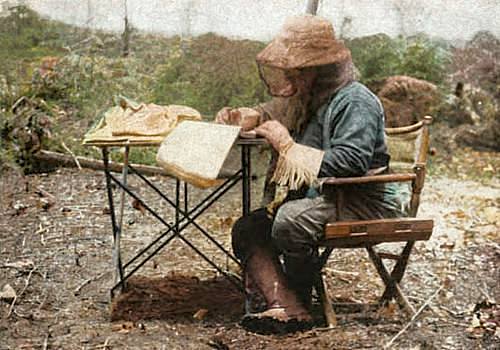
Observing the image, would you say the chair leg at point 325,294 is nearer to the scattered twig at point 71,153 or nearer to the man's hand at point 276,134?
the man's hand at point 276,134

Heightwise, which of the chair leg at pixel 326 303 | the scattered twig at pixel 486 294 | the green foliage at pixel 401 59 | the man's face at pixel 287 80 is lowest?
the scattered twig at pixel 486 294

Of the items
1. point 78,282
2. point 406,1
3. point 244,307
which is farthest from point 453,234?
point 78,282

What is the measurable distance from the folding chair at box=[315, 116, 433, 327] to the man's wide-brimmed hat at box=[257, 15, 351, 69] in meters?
0.39

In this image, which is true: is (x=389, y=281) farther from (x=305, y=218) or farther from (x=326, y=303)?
(x=305, y=218)

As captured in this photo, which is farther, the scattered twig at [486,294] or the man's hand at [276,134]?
the scattered twig at [486,294]

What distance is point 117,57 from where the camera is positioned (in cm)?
546

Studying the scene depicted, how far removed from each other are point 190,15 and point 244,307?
5.30 feet

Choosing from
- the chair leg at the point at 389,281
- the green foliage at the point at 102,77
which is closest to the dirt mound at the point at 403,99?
the green foliage at the point at 102,77

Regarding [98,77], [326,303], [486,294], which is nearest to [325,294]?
[326,303]

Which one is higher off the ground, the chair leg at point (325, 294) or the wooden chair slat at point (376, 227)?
the wooden chair slat at point (376, 227)

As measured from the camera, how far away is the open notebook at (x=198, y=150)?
315 cm

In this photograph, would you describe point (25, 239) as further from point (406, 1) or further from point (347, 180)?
point (406, 1)

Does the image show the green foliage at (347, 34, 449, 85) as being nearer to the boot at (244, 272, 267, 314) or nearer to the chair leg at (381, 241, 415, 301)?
the chair leg at (381, 241, 415, 301)

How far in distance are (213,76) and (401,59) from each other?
2.14m
